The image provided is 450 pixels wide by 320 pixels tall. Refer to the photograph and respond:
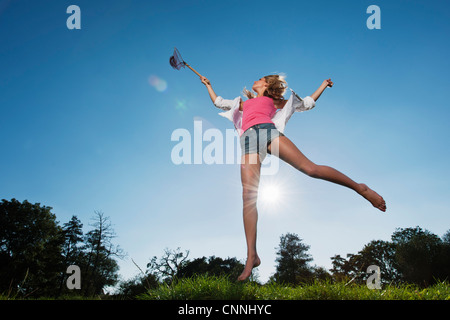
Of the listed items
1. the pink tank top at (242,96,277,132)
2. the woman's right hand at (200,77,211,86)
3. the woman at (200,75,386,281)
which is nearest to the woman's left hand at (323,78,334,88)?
the woman at (200,75,386,281)

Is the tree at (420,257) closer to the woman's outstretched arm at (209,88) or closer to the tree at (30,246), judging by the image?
the woman's outstretched arm at (209,88)

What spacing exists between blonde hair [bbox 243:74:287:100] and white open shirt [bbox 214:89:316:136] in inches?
12.6

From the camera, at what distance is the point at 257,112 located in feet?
13.1

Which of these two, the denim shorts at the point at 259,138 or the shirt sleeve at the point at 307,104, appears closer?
the denim shorts at the point at 259,138

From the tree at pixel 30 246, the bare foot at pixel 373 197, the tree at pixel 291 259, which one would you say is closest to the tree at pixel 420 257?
the tree at pixel 291 259

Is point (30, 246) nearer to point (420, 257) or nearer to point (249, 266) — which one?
point (249, 266)

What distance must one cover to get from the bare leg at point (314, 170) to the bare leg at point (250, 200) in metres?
0.36

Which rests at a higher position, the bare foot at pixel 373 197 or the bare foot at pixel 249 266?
the bare foot at pixel 373 197

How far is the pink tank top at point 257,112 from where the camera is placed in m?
3.89

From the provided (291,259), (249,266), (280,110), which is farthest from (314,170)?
(291,259)

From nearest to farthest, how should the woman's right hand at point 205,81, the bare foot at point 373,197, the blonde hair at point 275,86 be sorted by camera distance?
the bare foot at point 373,197 < the blonde hair at point 275,86 < the woman's right hand at point 205,81
